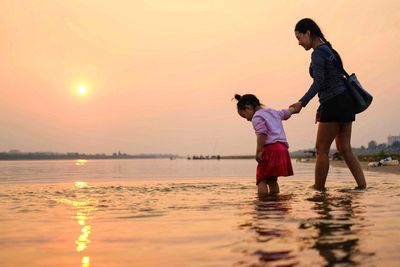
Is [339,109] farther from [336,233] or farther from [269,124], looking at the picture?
[336,233]

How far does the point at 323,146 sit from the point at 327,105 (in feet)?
2.16

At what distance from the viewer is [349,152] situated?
887 cm

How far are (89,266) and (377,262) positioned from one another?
58.6 inches

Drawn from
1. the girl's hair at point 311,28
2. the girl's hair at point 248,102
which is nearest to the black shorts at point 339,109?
the girl's hair at point 311,28

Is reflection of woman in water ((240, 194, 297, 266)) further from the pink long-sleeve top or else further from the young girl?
the pink long-sleeve top

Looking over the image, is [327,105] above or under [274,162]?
above

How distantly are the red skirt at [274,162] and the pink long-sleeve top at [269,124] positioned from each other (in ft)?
0.32

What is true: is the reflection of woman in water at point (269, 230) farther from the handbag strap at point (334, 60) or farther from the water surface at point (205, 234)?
the handbag strap at point (334, 60)

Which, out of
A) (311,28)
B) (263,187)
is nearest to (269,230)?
(263,187)

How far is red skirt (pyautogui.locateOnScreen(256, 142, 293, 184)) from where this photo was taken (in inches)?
323

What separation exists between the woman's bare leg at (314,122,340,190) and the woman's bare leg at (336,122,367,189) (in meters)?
0.18

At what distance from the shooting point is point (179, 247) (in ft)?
11.2

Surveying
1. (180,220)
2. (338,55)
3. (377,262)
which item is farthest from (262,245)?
(338,55)

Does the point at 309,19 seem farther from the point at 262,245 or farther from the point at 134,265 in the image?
the point at 134,265
